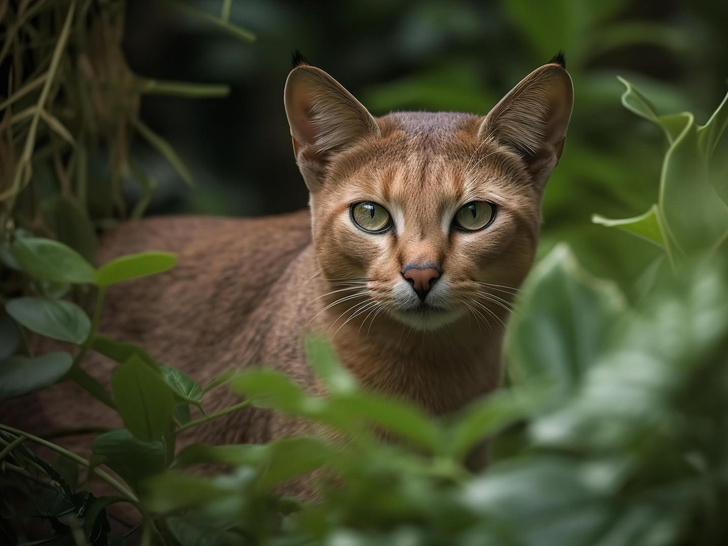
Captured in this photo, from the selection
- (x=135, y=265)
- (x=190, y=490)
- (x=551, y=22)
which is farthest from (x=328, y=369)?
(x=551, y=22)

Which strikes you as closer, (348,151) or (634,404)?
(634,404)

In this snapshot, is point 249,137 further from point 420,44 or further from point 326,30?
point 420,44

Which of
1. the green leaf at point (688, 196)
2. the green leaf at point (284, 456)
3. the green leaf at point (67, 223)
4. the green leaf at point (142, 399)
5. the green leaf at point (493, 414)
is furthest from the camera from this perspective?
the green leaf at point (67, 223)

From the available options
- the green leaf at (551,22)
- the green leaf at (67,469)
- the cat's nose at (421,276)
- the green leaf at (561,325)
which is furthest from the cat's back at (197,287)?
the green leaf at (561,325)

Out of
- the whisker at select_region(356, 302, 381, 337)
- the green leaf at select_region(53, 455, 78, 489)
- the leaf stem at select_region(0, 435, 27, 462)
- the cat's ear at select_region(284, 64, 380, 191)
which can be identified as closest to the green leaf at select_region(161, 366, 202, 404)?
the leaf stem at select_region(0, 435, 27, 462)

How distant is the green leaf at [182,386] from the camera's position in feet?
4.03

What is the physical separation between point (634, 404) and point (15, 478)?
130 cm

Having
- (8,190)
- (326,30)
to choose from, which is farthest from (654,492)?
(326,30)

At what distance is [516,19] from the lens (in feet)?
9.82

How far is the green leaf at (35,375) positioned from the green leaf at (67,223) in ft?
2.33

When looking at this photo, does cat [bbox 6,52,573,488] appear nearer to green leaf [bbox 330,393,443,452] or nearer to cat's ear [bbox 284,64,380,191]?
cat's ear [bbox 284,64,380,191]

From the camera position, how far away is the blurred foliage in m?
0.80

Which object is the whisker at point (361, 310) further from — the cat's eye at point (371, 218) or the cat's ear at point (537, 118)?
the cat's ear at point (537, 118)

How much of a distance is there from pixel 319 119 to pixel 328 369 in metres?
1.10
